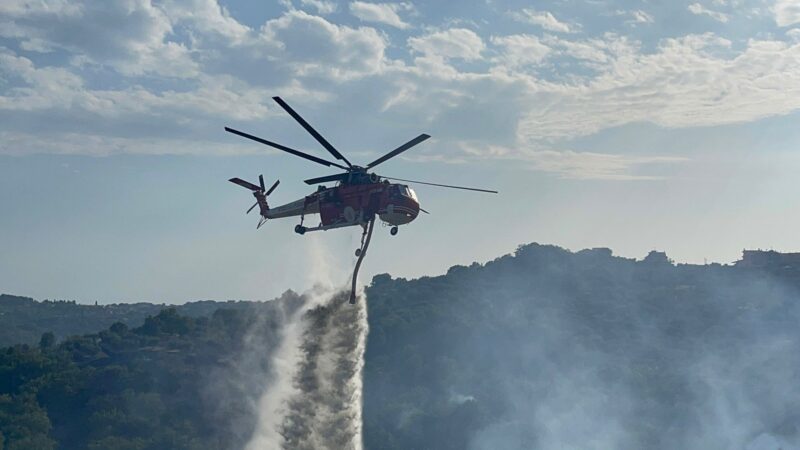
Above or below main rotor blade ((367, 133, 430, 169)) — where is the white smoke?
below

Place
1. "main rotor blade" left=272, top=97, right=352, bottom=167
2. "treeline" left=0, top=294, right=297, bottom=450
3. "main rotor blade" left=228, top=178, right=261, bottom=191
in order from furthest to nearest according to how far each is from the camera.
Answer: "treeline" left=0, top=294, right=297, bottom=450
"main rotor blade" left=228, top=178, right=261, bottom=191
"main rotor blade" left=272, top=97, right=352, bottom=167

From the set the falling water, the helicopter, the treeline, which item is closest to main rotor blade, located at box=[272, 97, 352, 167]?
the helicopter

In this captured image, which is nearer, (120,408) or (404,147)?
(404,147)

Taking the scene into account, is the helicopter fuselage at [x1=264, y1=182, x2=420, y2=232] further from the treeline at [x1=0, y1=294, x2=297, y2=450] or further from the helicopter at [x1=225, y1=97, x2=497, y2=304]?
the treeline at [x1=0, y1=294, x2=297, y2=450]

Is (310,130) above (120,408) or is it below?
above

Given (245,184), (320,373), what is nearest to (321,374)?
(320,373)

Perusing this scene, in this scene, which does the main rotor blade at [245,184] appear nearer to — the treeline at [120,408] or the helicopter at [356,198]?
the helicopter at [356,198]

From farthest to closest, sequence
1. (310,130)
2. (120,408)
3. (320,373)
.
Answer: (120,408), (320,373), (310,130)

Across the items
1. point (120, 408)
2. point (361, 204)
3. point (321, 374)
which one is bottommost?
point (120, 408)

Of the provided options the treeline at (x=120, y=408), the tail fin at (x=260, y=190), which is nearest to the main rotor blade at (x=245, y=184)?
the tail fin at (x=260, y=190)

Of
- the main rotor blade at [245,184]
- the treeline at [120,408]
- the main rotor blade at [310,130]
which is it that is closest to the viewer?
the main rotor blade at [310,130]

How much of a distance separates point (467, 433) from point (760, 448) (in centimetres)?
6229

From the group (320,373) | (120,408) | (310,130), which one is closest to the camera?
(310,130)

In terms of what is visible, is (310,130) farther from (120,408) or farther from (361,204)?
(120,408)
